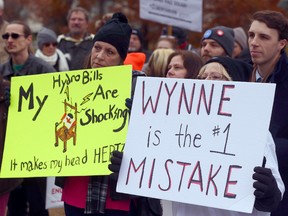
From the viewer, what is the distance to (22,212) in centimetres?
792

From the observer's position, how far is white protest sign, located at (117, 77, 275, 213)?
4082mm

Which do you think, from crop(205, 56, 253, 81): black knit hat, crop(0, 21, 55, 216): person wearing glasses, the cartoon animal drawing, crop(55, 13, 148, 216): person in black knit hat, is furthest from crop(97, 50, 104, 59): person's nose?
crop(0, 21, 55, 216): person wearing glasses

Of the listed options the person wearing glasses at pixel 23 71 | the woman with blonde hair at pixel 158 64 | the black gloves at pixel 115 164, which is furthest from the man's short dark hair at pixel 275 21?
the person wearing glasses at pixel 23 71

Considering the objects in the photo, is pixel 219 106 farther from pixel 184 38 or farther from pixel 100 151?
pixel 184 38

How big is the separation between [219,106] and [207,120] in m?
0.09

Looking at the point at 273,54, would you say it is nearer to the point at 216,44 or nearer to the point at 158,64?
the point at 216,44

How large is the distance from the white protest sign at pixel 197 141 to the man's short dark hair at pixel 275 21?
0.78 m

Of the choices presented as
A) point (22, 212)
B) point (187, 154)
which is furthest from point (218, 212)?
point (22, 212)

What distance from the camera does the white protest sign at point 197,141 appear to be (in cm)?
408


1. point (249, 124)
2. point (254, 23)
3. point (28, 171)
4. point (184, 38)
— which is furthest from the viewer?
point (184, 38)

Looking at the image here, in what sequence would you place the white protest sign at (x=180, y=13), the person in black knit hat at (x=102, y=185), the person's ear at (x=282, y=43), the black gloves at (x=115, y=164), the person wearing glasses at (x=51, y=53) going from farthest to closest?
the white protest sign at (x=180, y=13) → the person wearing glasses at (x=51, y=53) → the person in black knit hat at (x=102, y=185) → the person's ear at (x=282, y=43) → the black gloves at (x=115, y=164)

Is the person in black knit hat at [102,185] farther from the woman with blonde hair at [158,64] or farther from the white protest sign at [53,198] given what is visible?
the white protest sign at [53,198]

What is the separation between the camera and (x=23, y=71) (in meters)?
7.66

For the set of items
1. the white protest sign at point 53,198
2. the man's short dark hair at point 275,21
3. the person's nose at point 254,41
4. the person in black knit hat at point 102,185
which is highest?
the man's short dark hair at point 275,21
